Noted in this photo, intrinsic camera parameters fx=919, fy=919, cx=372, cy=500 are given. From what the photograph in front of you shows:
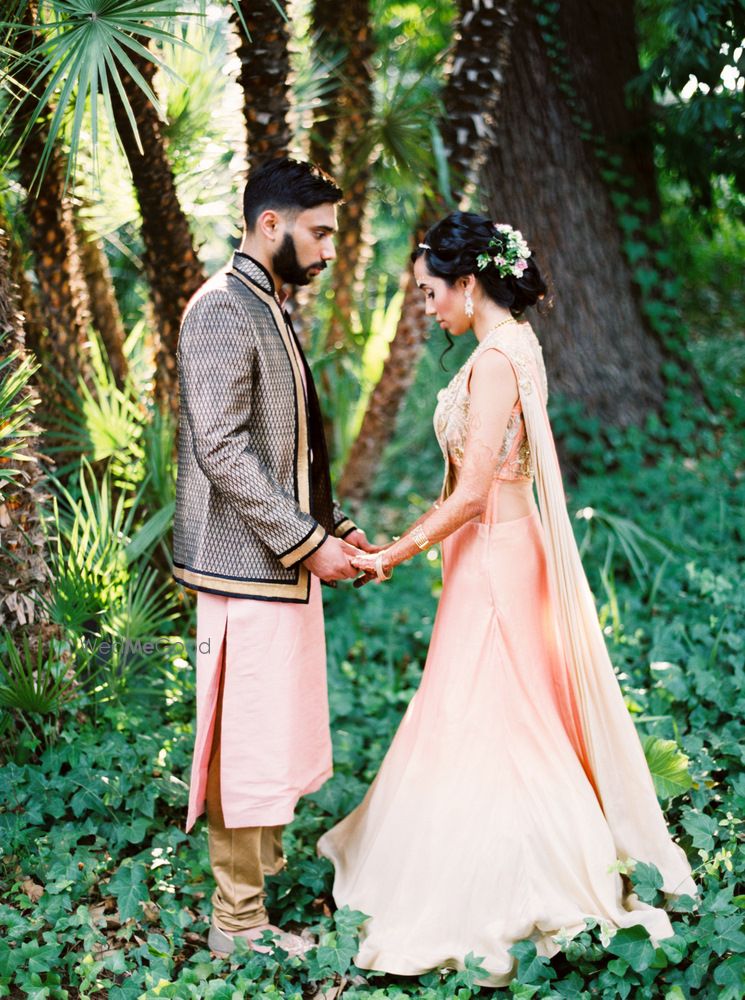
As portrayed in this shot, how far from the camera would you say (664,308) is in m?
6.83

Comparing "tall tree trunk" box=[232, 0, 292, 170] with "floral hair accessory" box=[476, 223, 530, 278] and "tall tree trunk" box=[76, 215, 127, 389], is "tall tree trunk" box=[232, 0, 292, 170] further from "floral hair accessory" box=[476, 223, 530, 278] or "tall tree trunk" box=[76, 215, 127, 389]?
"floral hair accessory" box=[476, 223, 530, 278]

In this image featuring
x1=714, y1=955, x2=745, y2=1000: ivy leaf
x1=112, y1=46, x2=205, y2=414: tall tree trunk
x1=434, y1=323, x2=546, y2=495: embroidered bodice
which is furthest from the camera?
x1=112, y1=46, x2=205, y2=414: tall tree trunk

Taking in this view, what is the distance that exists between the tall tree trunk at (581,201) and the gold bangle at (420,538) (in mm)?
3931

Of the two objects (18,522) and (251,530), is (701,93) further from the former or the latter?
(18,522)

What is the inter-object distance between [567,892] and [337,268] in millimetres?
4654

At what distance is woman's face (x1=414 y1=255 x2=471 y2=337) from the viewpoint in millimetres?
2938

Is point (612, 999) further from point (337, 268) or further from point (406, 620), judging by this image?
point (337, 268)

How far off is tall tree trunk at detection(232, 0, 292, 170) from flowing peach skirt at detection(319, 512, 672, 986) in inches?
107

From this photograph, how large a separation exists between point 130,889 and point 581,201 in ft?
17.9

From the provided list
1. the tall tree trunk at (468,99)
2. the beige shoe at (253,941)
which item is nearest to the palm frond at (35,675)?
the beige shoe at (253,941)

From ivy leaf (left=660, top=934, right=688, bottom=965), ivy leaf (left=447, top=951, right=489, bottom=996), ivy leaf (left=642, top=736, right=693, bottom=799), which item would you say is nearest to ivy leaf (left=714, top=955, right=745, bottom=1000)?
ivy leaf (left=660, top=934, right=688, bottom=965)

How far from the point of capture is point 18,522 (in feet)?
11.1

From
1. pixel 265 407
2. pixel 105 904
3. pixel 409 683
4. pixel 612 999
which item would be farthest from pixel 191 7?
pixel 612 999

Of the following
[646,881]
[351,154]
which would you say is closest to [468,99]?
[351,154]
